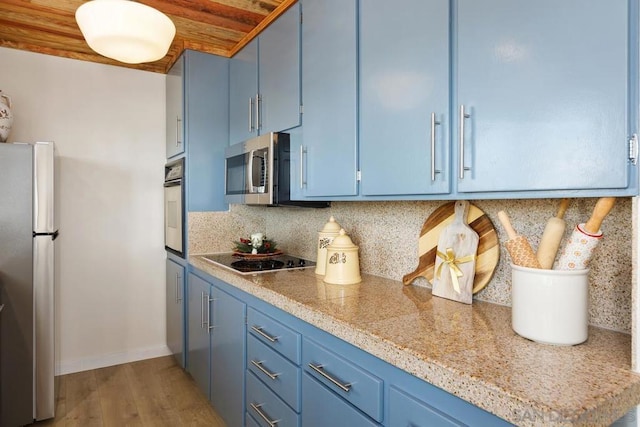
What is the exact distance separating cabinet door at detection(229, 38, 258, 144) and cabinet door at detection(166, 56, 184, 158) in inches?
13.5

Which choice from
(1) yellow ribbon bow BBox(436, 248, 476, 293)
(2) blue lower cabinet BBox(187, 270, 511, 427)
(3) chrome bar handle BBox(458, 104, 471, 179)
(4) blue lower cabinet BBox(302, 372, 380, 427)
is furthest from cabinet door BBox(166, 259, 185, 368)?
(3) chrome bar handle BBox(458, 104, 471, 179)

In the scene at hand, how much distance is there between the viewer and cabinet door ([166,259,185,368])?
2861 millimetres

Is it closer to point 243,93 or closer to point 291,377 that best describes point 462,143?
point 291,377

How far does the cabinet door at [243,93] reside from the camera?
2461 millimetres

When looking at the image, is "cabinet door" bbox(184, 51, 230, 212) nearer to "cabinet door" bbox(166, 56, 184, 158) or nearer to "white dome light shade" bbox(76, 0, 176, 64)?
"cabinet door" bbox(166, 56, 184, 158)

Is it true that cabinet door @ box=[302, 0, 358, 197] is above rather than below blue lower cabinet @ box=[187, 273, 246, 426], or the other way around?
above

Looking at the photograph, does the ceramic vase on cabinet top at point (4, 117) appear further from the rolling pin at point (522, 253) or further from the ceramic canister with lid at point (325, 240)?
the rolling pin at point (522, 253)

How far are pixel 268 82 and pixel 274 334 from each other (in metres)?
1.41

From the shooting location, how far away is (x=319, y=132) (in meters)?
1.84

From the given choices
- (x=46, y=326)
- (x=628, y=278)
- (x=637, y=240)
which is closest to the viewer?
(x=637, y=240)

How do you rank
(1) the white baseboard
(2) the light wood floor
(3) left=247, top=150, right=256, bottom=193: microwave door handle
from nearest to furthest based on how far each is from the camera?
(3) left=247, top=150, right=256, bottom=193: microwave door handle, (2) the light wood floor, (1) the white baseboard

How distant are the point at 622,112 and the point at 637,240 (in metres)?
0.27

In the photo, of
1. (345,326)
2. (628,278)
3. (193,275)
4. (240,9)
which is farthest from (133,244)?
(628,278)

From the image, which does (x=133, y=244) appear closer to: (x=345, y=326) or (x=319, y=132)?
(x=319, y=132)
